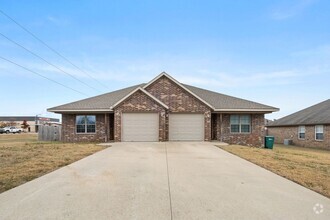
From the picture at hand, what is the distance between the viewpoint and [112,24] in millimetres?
19000

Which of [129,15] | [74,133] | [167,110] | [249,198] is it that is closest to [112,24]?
[129,15]

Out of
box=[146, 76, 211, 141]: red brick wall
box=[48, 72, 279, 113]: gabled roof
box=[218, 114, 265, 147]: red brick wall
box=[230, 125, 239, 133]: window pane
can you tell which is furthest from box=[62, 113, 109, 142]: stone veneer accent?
box=[230, 125, 239, 133]: window pane

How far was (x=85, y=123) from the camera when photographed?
23.9 metres

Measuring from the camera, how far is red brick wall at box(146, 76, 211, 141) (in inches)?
894

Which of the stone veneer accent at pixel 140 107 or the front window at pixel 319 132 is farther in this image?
the front window at pixel 319 132

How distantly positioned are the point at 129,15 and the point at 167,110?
7.71 m

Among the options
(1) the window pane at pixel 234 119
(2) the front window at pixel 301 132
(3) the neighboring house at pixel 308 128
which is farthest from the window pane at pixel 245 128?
(2) the front window at pixel 301 132

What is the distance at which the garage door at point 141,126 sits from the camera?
21969 mm

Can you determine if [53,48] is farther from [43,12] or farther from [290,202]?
[290,202]

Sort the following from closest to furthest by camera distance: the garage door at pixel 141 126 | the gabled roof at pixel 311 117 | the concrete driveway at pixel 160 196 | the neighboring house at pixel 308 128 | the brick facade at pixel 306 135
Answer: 1. the concrete driveway at pixel 160 196
2. the garage door at pixel 141 126
3. the brick facade at pixel 306 135
4. the neighboring house at pixel 308 128
5. the gabled roof at pixel 311 117

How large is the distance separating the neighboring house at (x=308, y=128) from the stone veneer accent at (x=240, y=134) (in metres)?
6.83

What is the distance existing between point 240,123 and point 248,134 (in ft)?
3.64

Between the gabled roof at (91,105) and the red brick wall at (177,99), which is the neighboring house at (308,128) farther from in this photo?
the gabled roof at (91,105)

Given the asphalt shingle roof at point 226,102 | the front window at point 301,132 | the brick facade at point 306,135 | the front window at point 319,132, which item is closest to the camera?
the asphalt shingle roof at point 226,102
